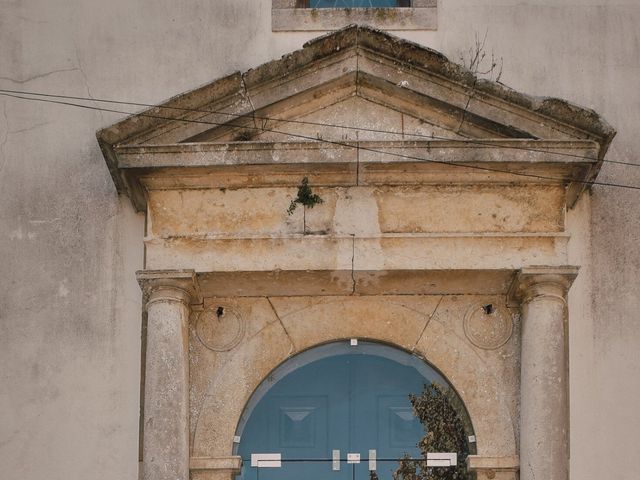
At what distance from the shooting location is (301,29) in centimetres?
1290

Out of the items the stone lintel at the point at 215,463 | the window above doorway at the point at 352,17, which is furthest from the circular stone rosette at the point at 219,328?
the window above doorway at the point at 352,17

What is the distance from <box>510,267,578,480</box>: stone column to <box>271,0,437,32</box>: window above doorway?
2.34m

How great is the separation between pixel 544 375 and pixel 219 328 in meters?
2.39

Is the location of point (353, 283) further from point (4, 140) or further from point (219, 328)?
point (4, 140)

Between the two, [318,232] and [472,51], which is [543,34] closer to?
[472,51]

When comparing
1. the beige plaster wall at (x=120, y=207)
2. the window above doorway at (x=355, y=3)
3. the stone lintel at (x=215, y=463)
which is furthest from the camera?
the window above doorway at (x=355, y=3)

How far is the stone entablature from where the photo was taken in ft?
38.5

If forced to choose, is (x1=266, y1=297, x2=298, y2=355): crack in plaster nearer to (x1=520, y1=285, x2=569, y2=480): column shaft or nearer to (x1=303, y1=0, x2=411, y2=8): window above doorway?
(x1=520, y1=285, x2=569, y2=480): column shaft

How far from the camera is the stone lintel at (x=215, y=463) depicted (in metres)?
11.8

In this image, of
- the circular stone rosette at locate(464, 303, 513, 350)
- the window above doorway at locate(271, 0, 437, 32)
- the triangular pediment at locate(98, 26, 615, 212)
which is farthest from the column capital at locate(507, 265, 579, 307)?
the window above doorway at locate(271, 0, 437, 32)

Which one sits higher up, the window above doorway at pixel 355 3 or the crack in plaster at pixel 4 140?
the window above doorway at pixel 355 3

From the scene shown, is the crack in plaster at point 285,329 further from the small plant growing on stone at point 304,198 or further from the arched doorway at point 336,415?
the small plant growing on stone at point 304,198

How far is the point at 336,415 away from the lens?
1248 cm

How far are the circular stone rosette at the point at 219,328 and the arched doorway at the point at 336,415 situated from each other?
1.29 ft
